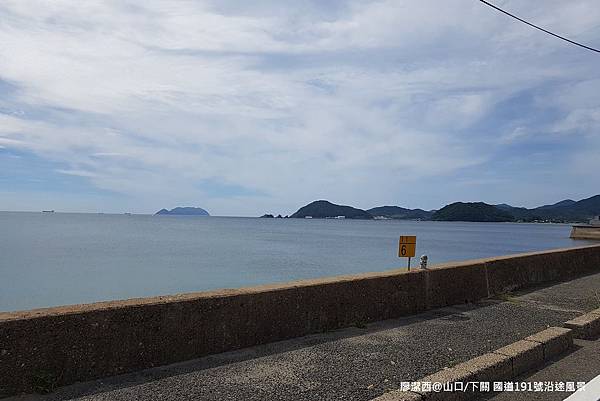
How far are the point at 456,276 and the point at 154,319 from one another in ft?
17.6

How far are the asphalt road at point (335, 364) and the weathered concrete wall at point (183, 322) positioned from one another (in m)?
0.14

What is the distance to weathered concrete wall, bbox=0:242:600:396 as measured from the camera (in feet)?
13.0

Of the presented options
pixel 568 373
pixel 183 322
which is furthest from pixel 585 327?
pixel 183 322

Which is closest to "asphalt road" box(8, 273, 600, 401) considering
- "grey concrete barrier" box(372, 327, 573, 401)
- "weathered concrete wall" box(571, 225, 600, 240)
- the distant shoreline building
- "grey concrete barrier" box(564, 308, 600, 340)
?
"grey concrete barrier" box(372, 327, 573, 401)

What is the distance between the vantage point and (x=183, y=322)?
4.85 m

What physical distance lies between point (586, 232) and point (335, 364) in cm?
9970

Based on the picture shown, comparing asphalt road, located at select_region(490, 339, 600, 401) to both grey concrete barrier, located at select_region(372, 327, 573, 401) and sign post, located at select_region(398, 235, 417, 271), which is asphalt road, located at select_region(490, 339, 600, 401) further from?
sign post, located at select_region(398, 235, 417, 271)

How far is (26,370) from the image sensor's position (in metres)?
3.91

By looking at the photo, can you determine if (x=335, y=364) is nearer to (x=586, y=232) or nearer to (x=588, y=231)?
(x=588, y=231)

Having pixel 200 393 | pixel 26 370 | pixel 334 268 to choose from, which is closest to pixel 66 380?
pixel 26 370

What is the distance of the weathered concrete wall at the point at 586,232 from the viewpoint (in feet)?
282

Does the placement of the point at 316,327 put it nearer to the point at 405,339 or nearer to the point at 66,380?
the point at 405,339

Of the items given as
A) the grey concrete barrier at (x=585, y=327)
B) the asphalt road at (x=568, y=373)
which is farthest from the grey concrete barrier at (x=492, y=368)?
the grey concrete barrier at (x=585, y=327)

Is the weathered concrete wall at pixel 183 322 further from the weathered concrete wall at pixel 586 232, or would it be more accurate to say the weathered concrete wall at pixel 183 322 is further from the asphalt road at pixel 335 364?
the weathered concrete wall at pixel 586 232
